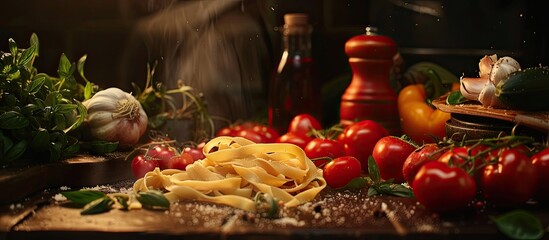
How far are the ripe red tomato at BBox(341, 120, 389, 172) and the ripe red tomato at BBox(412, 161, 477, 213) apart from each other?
538 millimetres

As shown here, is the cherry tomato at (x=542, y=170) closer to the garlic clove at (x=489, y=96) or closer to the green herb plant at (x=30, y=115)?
the garlic clove at (x=489, y=96)

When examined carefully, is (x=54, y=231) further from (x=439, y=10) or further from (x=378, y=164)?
(x=439, y=10)

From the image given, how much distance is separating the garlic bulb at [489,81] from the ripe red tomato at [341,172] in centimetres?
34

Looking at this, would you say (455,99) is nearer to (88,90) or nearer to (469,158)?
(469,158)

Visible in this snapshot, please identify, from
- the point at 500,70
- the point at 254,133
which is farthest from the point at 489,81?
the point at 254,133

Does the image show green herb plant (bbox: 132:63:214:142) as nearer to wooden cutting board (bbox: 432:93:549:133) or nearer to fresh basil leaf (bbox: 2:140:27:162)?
fresh basil leaf (bbox: 2:140:27:162)

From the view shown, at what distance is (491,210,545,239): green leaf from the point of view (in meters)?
1.24

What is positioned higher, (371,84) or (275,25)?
(275,25)

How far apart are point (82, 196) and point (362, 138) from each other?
779 millimetres

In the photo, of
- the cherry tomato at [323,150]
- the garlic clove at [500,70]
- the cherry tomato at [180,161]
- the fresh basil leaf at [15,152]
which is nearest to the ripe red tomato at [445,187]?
the garlic clove at [500,70]

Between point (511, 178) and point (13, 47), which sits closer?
point (511, 178)

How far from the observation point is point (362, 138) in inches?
75.5

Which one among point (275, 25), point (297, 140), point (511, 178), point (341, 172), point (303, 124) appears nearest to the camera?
point (511, 178)

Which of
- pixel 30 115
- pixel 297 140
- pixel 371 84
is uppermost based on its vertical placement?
pixel 30 115
